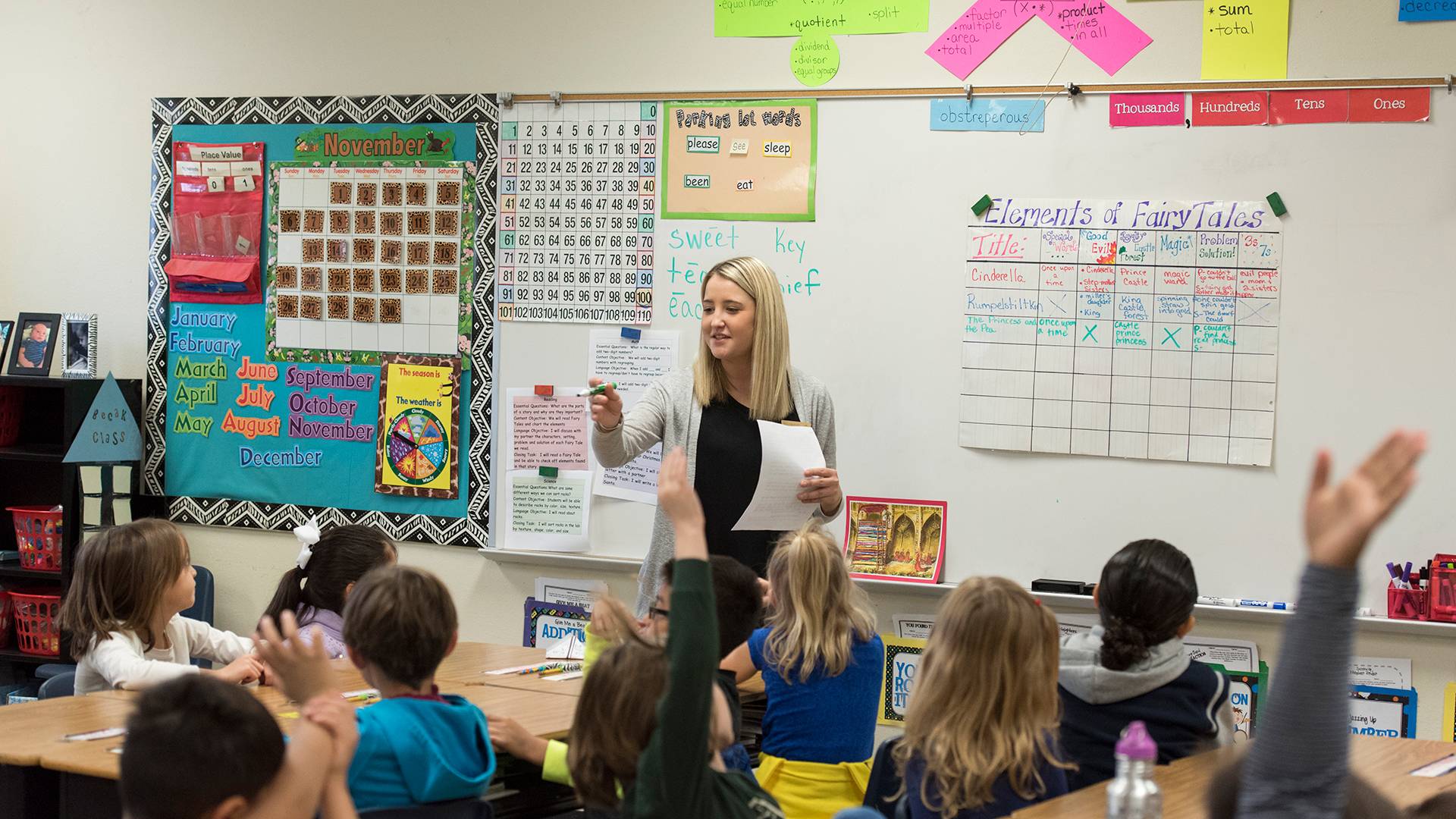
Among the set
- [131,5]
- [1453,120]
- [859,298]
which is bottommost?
[859,298]

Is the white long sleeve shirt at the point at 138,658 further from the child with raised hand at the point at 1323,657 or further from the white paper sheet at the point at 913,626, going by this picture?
the child with raised hand at the point at 1323,657

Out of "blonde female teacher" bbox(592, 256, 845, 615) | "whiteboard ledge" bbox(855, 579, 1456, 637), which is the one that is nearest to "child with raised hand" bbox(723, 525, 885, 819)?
"blonde female teacher" bbox(592, 256, 845, 615)

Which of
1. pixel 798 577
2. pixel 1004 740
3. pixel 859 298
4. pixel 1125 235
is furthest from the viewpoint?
pixel 859 298

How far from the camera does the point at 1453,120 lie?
349 centimetres

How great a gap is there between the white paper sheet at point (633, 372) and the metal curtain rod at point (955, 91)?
74 cm

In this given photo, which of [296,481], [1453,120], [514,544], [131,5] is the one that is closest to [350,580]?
[514,544]

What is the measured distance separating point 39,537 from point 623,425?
2.55 m

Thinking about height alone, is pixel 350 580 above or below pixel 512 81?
below

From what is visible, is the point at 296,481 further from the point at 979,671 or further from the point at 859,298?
the point at 979,671

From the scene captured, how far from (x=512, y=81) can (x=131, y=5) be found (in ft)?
5.16

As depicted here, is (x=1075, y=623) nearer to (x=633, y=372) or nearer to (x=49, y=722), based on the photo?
(x=633, y=372)

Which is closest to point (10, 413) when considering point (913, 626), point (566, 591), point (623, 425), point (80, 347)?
point (80, 347)

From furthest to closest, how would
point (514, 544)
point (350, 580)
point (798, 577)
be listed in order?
point (514, 544) < point (350, 580) < point (798, 577)

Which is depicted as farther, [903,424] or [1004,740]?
[903,424]
